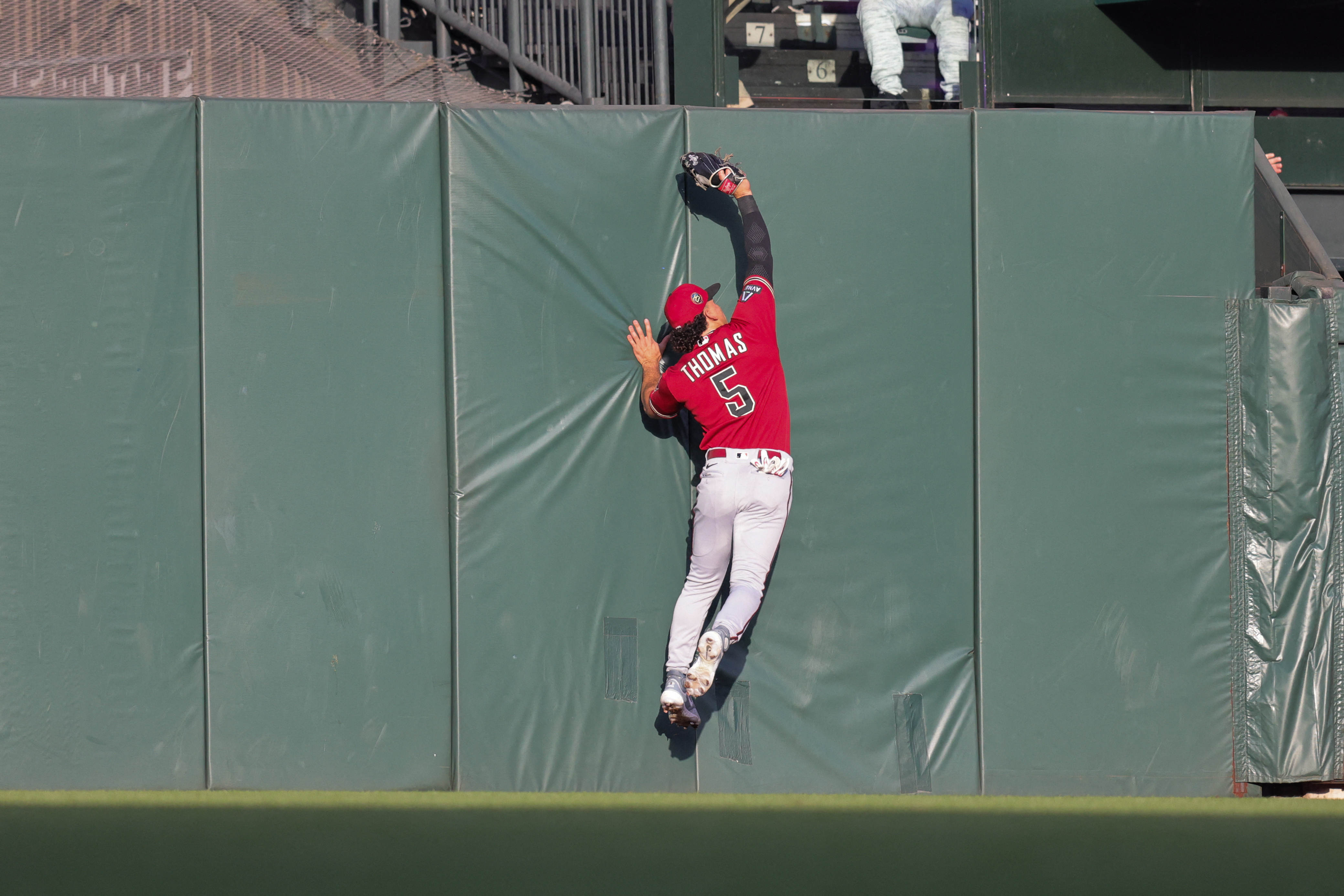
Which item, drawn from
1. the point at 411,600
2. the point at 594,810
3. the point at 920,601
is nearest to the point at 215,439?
the point at 411,600

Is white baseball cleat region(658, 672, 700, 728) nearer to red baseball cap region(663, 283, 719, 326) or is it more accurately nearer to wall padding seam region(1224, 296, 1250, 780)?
red baseball cap region(663, 283, 719, 326)

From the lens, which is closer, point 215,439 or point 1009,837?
point 1009,837

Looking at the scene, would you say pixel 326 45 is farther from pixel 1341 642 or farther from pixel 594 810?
pixel 1341 642

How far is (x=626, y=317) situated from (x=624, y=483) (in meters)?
0.86

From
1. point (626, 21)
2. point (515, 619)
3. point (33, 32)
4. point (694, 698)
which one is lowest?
point (694, 698)

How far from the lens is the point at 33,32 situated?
640 centimetres

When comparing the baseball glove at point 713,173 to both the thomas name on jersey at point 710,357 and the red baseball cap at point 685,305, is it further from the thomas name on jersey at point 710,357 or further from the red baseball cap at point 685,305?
the thomas name on jersey at point 710,357

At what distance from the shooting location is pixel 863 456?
6000 millimetres

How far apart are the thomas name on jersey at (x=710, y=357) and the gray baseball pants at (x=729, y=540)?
1.44 feet

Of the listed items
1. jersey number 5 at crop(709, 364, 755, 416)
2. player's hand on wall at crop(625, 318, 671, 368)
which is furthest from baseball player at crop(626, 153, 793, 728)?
player's hand on wall at crop(625, 318, 671, 368)

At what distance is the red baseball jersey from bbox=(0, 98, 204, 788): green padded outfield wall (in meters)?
2.44

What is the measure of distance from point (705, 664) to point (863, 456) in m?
1.45

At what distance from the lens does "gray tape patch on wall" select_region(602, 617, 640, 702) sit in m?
5.88

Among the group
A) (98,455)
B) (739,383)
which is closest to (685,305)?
(739,383)
